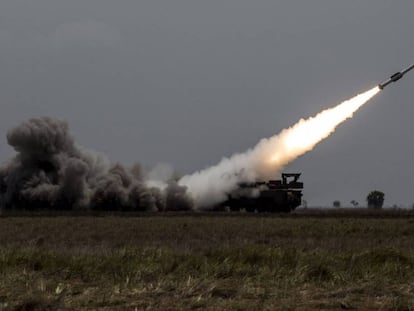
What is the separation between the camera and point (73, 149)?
7194cm

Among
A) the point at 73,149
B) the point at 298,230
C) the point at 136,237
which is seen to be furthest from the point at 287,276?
the point at 73,149

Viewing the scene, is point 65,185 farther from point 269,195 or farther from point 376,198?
point 376,198

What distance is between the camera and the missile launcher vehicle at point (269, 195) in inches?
2525

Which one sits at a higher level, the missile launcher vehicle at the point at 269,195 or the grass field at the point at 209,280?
the missile launcher vehicle at the point at 269,195

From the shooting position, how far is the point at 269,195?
6438cm

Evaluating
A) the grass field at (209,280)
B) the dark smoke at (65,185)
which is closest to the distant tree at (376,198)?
the dark smoke at (65,185)

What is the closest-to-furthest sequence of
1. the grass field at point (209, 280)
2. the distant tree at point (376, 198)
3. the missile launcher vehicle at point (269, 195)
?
the grass field at point (209, 280)
the missile launcher vehicle at point (269, 195)
the distant tree at point (376, 198)

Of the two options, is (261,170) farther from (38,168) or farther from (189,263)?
(189,263)

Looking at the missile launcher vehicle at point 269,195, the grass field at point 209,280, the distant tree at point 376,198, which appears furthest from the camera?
the distant tree at point 376,198

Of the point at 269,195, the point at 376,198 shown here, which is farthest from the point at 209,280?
the point at 376,198

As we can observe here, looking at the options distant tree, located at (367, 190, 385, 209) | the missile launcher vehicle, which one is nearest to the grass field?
the missile launcher vehicle

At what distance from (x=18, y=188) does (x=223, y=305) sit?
58676 mm

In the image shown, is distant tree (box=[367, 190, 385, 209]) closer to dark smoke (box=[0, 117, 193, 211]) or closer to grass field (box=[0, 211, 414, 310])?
dark smoke (box=[0, 117, 193, 211])

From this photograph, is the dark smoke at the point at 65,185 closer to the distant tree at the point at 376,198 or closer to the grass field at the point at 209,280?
the grass field at the point at 209,280
